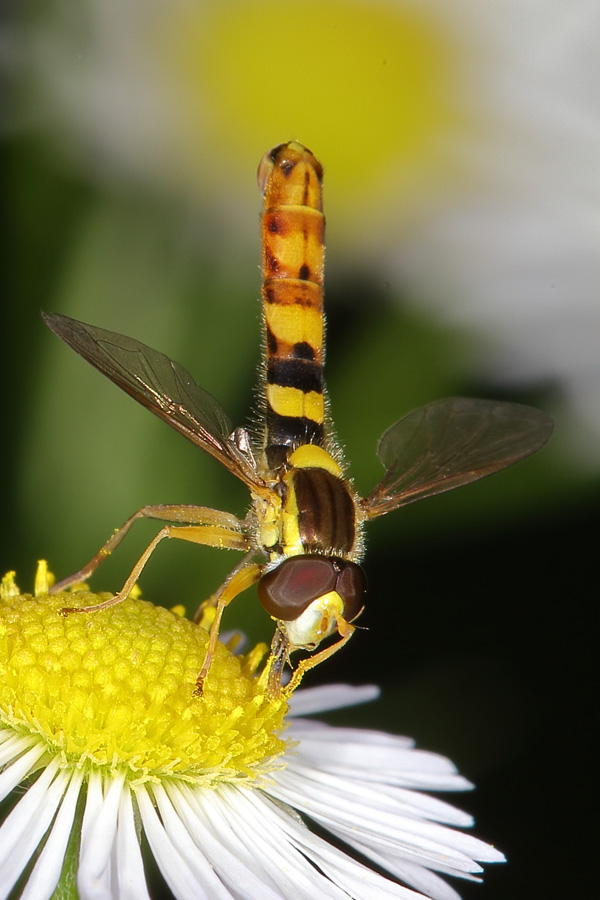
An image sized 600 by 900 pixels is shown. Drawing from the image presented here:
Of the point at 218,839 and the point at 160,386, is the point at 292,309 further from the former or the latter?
the point at 218,839

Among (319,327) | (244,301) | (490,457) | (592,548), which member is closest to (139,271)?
(244,301)

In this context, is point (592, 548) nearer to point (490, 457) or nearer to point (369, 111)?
point (490, 457)

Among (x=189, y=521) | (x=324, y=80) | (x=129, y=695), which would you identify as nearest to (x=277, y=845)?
(x=129, y=695)

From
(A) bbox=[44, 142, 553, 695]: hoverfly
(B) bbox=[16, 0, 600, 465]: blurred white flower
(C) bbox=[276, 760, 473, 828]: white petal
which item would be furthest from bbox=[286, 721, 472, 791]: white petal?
(B) bbox=[16, 0, 600, 465]: blurred white flower

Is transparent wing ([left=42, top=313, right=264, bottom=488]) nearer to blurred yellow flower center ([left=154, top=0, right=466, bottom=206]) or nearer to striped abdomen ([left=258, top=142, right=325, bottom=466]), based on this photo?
striped abdomen ([left=258, top=142, right=325, bottom=466])

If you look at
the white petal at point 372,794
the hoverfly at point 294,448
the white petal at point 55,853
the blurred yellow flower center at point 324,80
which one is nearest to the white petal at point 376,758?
the white petal at point 372,794

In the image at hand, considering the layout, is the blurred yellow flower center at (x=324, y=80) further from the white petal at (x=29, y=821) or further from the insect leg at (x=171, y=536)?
the white petal at (x=29, y=821)
